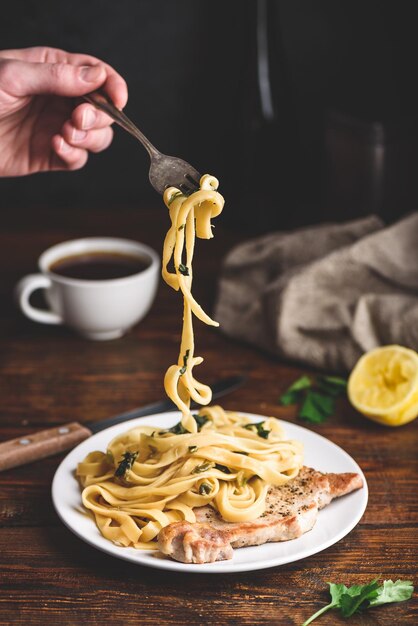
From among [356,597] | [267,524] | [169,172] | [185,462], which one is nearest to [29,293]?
[169,172]

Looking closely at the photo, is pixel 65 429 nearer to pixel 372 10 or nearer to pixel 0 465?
pixel 0 465

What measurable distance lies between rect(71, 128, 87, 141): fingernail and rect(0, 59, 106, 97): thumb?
0.70 feet

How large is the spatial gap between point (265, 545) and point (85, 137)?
1300 millimetres

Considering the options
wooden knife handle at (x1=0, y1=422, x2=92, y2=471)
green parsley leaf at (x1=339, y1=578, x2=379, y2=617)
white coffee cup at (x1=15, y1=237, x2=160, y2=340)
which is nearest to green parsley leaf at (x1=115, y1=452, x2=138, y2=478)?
wooden knife handle at (x1=0, y1=422, x2=92, y2=471)

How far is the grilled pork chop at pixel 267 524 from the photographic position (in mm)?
1604

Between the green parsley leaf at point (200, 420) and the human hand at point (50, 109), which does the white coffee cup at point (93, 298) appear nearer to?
the human hand at point (50, 109)

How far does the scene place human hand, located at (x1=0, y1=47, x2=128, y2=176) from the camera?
2215 millimetres

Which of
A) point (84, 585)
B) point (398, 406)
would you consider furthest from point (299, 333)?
point (84, 585)

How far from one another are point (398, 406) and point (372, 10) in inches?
82.0

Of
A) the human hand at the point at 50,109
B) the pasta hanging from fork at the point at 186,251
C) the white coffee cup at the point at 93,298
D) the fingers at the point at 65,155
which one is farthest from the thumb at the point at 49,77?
the white coffee cup at the point at 93,298

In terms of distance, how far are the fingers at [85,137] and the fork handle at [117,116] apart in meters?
0.18

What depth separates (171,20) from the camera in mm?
3688

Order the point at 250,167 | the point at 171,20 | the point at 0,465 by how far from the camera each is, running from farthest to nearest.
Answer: the point at 171,20 → the point at 250,167 → the point at 0,465

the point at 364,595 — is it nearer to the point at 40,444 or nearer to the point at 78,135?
the point at 40,444
